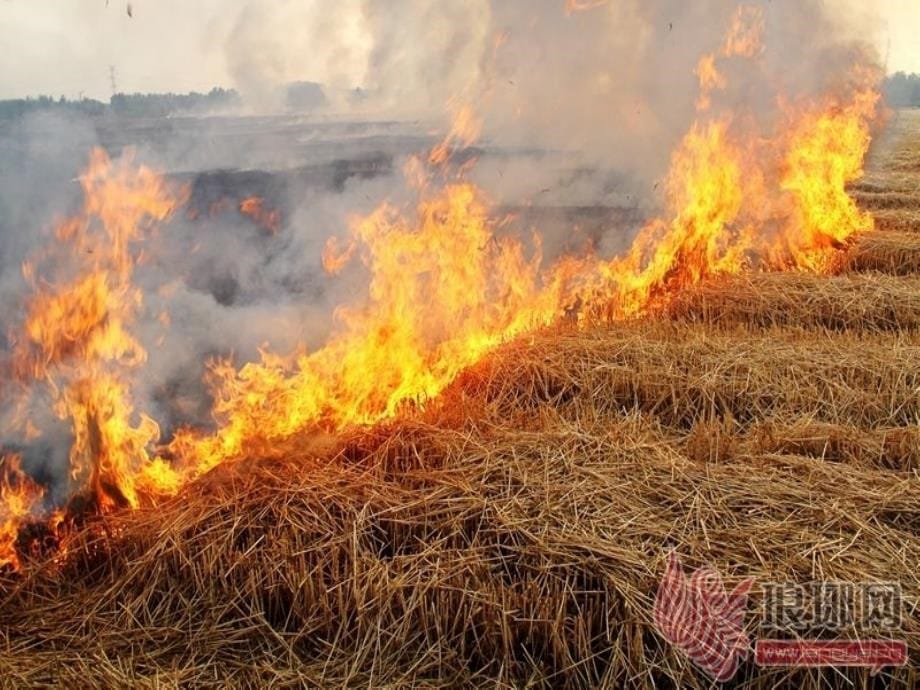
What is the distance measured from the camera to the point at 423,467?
3668 millimetres

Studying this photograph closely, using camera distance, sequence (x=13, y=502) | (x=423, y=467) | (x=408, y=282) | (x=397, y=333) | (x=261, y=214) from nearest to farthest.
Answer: (x=13, y=502)
(x=423, y=467)
(x=397, y=333)
(x=408, y=282)
(x=261, y=214)

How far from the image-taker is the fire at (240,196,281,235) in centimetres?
966

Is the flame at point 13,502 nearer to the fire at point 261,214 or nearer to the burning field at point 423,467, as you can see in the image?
the burning field at point 423,467

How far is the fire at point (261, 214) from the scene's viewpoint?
9.66m

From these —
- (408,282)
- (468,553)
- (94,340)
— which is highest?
(408,282)

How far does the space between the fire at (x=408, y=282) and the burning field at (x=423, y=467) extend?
0.09 feet

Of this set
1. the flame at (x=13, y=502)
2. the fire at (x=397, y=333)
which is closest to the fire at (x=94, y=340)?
the flame at (x=13, y=502)

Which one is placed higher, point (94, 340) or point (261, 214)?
point (261, 214)

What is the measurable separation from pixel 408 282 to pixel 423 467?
8.18ft

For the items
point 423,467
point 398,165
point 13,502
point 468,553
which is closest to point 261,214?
point 398,165

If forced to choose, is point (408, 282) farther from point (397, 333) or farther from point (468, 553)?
point (468, 553)

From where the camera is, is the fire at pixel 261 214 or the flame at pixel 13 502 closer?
the flame at pixel 13 502

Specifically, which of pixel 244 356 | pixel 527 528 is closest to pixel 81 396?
pixel 244 356

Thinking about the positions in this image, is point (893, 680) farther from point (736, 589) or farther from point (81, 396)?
point (81, 396)
